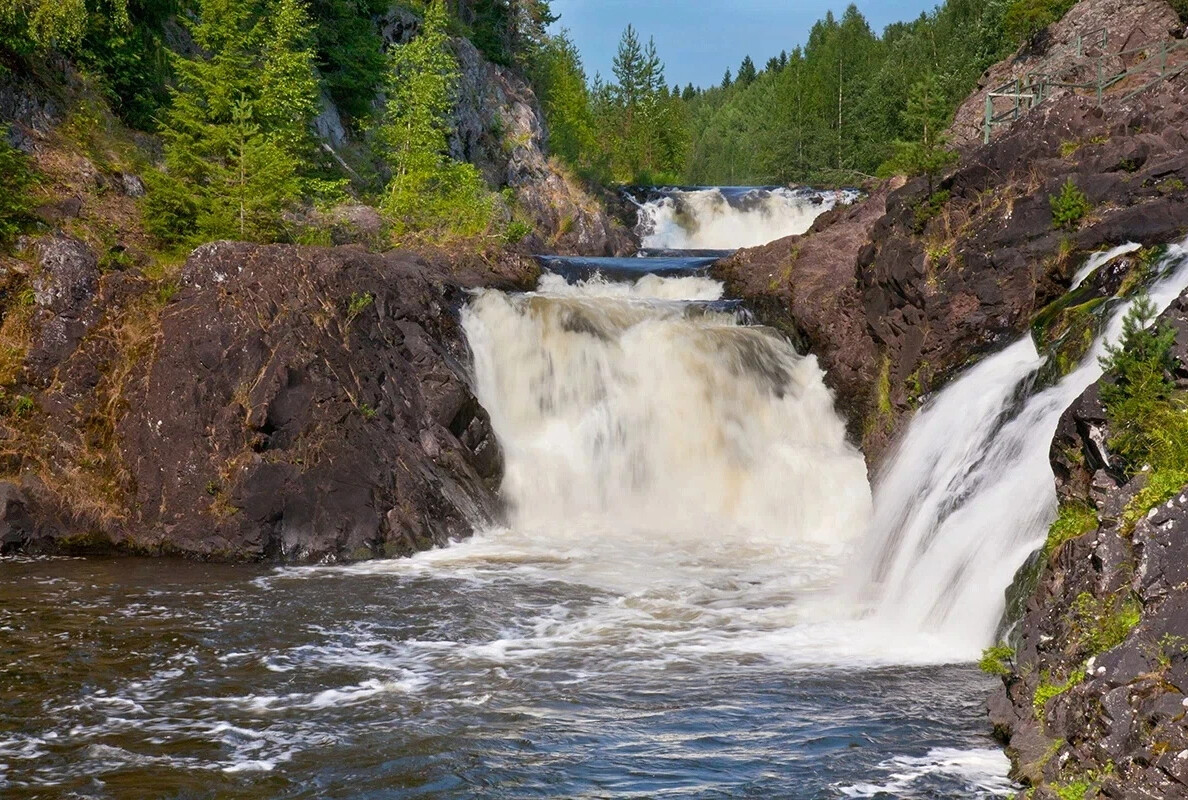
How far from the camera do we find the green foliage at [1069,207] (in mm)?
15180

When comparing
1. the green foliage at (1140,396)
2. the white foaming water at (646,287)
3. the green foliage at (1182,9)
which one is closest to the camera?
the green foliage at (1140,396)

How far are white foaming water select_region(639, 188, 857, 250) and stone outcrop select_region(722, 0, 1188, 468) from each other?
2232 cm

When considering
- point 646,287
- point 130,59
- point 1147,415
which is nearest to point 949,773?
point 1147,415

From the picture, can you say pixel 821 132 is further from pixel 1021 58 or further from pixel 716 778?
pixel 716 778

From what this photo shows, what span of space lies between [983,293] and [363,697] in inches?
411

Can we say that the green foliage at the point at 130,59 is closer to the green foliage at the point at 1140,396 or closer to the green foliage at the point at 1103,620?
the green foliage at the point at 1140,396

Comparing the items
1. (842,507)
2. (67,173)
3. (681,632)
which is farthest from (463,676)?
(67,173)

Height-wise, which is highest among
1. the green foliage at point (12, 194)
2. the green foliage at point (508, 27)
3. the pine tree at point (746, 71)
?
the pine tree at point (746, 71)

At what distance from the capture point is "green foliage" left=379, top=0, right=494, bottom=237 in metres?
24.0

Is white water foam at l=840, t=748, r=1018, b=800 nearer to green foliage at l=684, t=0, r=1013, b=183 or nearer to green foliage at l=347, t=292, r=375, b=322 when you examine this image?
green foliage at l=347, t=292, r=375, b=322

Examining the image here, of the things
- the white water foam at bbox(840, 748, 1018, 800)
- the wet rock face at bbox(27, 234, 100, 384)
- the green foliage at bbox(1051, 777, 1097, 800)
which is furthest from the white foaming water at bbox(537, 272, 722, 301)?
the green foliage at bbox(1051, 777, 1097, 800)

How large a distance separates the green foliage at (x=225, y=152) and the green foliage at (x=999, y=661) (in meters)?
14.0

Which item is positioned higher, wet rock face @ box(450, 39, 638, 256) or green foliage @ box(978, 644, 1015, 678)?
wet rock face @ box(450, 39, 638, 256)

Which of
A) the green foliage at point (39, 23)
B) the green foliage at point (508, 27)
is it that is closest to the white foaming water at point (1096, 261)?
the green foliage at point (39, 23)
